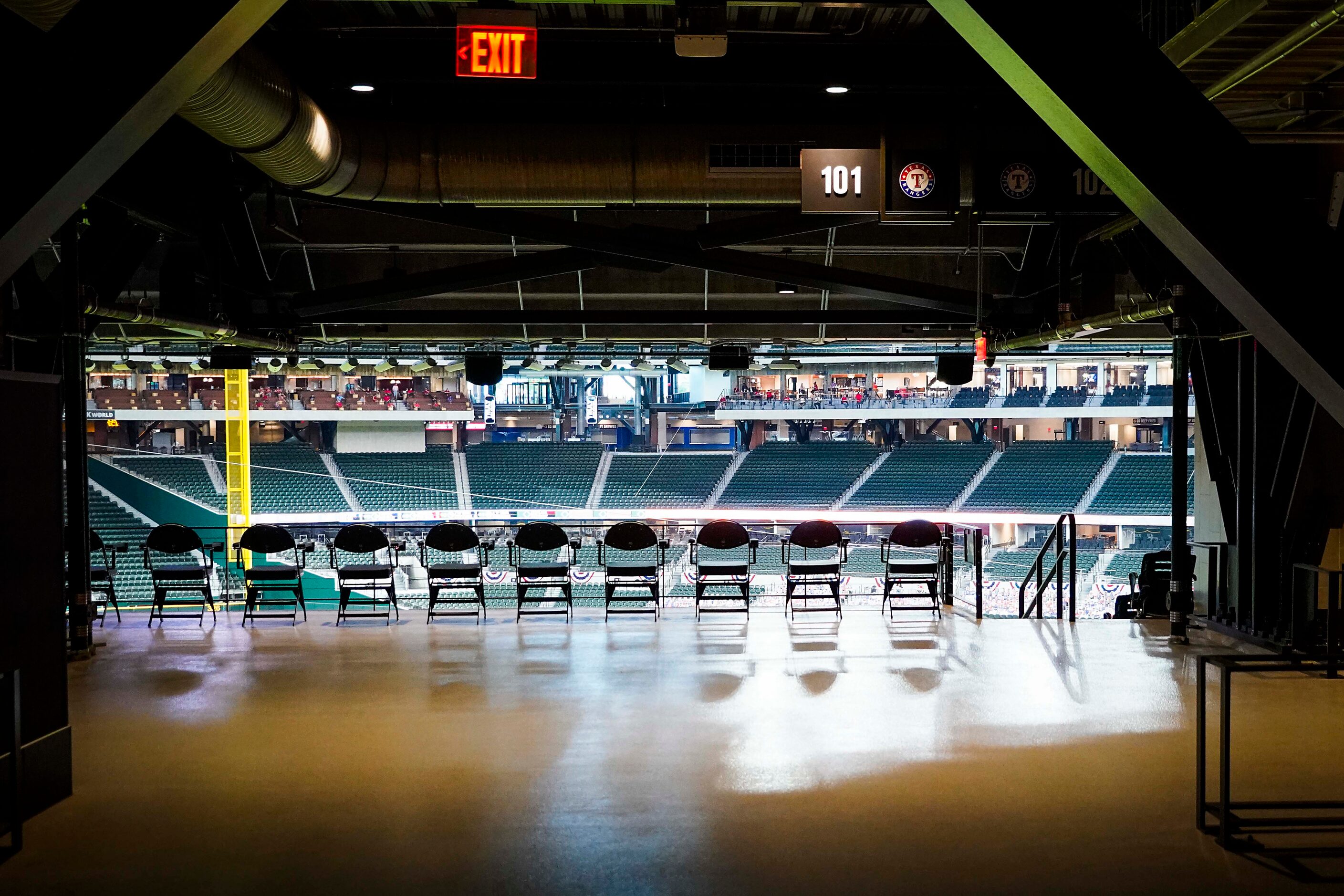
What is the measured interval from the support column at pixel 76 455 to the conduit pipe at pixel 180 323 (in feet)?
0.60

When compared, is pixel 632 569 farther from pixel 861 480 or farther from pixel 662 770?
pixel 861 480

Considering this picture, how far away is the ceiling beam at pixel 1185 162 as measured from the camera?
245cm

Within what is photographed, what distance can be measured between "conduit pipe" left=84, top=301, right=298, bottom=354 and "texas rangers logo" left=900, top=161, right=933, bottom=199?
544cm

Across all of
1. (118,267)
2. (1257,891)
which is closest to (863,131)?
(1257,891)

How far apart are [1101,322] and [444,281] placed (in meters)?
5.21

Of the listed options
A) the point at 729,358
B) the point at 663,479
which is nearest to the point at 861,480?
the point at 663,479

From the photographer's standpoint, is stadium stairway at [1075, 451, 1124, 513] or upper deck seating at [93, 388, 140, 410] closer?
stadium stairway at [1075, 451, 1124, 513]

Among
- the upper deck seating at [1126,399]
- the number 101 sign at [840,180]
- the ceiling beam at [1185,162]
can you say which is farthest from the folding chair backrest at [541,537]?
the upper deck seating at [1126,399]

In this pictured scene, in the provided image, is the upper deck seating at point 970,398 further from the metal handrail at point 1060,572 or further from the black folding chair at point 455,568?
the black folding chair at point 455,568

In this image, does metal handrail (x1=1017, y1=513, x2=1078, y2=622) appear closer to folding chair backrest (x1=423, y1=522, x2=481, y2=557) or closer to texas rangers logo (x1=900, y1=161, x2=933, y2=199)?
texas rangers logo (x1=900, y1=161, x2=933, y2=199)

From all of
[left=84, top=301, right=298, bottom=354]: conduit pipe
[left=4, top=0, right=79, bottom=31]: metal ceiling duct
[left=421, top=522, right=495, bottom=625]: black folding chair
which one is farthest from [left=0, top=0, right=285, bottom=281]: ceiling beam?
[left=421, top=522, right=495, bottom=625]: black folding chair

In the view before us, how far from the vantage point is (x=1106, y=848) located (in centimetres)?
368

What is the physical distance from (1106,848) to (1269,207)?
2.39 m

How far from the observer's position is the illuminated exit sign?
14.9 ft
